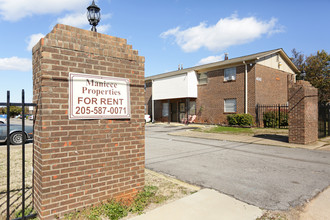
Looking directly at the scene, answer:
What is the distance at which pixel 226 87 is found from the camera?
791 inches

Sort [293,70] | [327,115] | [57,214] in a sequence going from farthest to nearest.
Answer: [293,70], [327,115], [57,214]

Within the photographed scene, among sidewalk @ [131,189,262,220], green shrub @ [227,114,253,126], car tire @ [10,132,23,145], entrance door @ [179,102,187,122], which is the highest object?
entrance door @ [179,102,187,122]

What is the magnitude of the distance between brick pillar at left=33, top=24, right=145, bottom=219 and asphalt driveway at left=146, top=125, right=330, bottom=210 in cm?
201

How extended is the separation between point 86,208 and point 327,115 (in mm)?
14018

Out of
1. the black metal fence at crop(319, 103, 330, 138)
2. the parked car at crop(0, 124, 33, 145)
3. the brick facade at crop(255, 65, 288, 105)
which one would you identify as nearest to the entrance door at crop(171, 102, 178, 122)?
the brick facade at crop(255, 65, 288, 105)

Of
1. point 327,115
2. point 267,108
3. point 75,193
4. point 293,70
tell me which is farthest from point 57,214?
point 293,70

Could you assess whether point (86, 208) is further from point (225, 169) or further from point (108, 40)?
point (225, 169)

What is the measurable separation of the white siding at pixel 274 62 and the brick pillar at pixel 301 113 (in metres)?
8.81

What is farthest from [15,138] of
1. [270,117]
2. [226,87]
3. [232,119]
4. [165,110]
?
[165,110]

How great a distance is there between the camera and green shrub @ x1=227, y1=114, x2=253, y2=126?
17.5 metres

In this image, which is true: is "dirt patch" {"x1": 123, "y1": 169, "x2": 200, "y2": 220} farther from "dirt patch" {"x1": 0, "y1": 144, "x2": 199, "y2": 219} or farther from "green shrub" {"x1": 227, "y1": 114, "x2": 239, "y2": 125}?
"green shrub" {"x1": 227, "y1": 114, "x2": 239, "y2": 125}

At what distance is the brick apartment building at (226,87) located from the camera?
60.6 feet

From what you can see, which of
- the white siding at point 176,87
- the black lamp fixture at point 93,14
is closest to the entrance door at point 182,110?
the white siding at point 176,87

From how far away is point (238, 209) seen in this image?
3.60 metres
